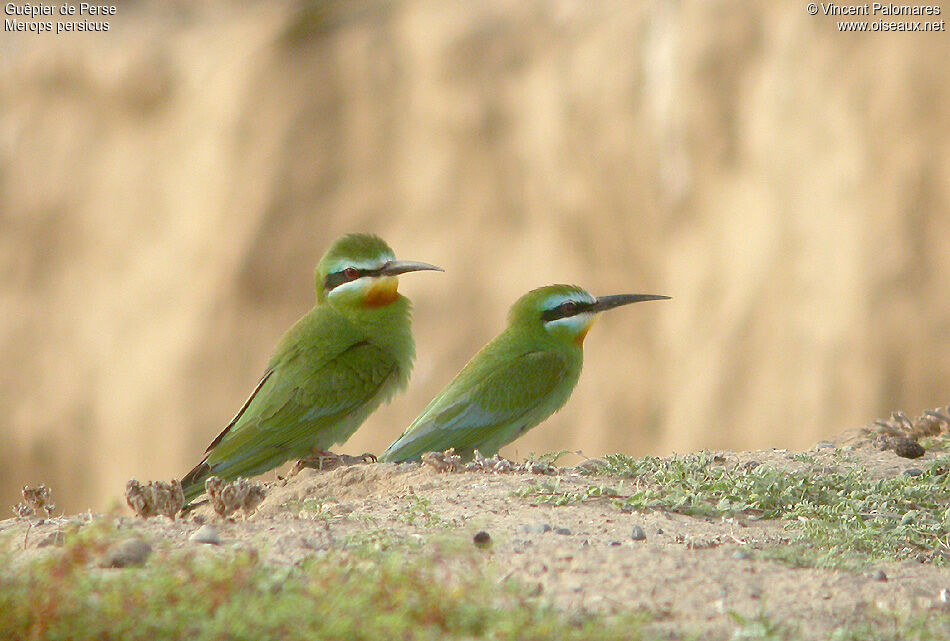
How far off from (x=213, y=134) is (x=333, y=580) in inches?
383

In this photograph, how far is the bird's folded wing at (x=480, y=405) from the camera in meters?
3.86

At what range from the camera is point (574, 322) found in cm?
420

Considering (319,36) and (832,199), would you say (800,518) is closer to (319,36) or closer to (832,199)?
(832,199)

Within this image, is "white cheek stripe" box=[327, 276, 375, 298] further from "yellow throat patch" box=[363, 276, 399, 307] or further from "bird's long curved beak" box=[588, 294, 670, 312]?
"bird's long curved beak" box=[588, 294, 670, 312]

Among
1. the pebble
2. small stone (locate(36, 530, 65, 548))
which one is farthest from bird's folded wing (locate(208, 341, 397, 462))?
the pebble

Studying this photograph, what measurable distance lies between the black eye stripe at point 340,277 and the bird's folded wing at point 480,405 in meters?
0.46

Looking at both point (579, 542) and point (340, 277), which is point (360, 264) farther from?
point (579, 542)

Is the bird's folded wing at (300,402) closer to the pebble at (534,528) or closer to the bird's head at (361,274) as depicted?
the bird's head at (361,274)

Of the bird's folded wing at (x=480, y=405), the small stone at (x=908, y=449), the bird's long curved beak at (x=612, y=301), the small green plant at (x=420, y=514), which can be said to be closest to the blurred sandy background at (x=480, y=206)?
the small stone at (x=908, y=449)

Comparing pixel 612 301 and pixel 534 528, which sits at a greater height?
pixel 612 301

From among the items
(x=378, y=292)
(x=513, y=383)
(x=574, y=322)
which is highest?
(x=378, y=292)

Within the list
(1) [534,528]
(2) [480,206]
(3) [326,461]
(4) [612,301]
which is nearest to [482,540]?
(1) [534,528]

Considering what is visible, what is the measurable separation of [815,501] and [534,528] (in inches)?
35.8

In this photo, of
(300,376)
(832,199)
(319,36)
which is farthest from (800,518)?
(319,36)
